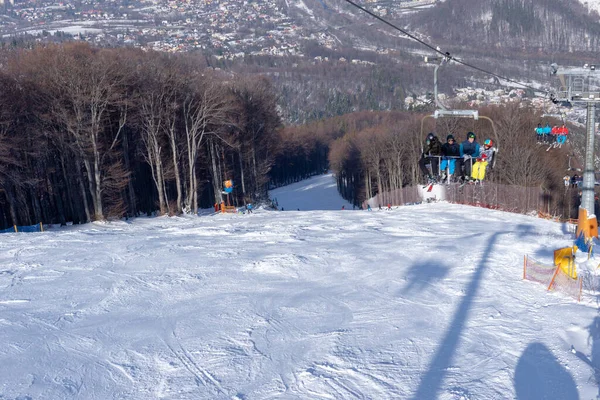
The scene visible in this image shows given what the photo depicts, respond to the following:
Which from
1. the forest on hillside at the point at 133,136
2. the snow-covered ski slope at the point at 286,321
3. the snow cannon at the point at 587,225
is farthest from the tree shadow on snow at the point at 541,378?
the snow cannon at the point at 587,225

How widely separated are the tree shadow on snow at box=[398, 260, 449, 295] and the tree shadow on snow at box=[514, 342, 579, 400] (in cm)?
383

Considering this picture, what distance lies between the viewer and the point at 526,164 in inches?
1508

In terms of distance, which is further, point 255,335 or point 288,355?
point 255,335

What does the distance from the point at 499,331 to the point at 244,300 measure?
555 centimetres

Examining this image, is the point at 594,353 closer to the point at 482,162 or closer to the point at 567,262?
the point at 567,262

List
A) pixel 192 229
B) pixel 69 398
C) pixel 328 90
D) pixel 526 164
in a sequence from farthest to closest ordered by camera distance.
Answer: pixel 328 90, pixel 526 164, pixel 192 229, pixel 69 398

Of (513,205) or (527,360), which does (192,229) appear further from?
→ (513,205)

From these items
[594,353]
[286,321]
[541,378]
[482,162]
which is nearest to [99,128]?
[482,162]

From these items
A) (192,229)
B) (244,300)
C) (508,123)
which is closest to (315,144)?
(508,123)

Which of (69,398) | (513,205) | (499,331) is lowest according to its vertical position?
(513,205)

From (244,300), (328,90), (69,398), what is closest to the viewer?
(69,398)

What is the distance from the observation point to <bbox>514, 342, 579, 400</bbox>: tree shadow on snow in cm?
798

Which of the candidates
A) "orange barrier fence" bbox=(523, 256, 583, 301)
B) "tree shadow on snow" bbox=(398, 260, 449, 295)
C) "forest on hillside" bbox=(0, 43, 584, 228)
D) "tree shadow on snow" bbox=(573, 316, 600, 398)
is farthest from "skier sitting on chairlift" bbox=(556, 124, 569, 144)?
"tree shadow on snow" bbox=(573, 316, 600, 398)

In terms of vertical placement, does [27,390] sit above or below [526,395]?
above
